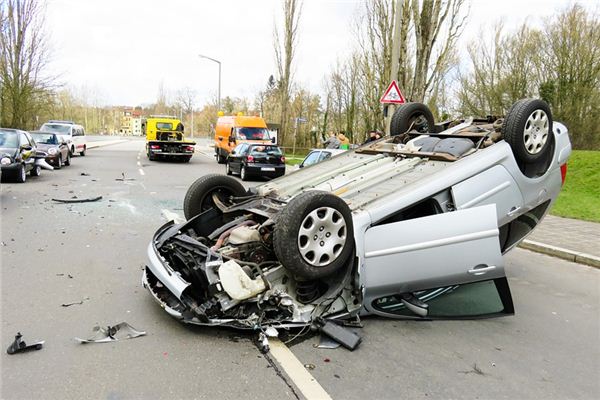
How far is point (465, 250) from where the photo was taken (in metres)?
3.79

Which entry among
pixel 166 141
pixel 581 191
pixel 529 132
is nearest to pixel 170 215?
pixel 529 132

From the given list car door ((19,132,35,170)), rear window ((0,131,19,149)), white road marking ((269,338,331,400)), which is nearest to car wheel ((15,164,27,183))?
car door ((19,132,35,170))

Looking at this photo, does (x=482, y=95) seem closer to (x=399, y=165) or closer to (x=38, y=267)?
(x=399, y=165)

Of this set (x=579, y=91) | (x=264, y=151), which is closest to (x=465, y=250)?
(x=264, y=151)

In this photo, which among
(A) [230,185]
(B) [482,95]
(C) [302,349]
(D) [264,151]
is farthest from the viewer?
(B) [482,95]

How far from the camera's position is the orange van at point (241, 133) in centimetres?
2308

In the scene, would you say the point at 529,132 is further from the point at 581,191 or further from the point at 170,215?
the point at 581,191

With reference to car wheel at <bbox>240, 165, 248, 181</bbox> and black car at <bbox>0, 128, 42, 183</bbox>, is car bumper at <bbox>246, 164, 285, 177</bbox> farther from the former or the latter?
black car at <bbox>0, 128, 42, 183</bbox>

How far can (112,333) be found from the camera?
3.60m

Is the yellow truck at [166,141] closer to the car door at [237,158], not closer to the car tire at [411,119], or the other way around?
the car door at [237,158]

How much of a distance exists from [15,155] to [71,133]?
12211 mm

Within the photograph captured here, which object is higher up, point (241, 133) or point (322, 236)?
point (241, 133)

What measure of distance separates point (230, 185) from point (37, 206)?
611 centimetres

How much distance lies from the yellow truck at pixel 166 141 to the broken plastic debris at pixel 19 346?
2082 centimetres
